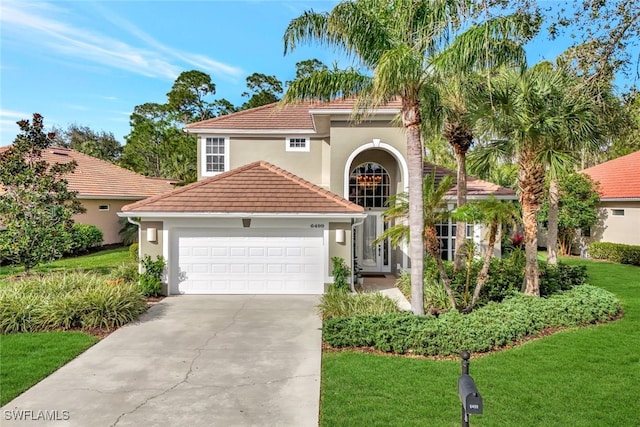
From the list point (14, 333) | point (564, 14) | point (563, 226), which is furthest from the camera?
point (563, 226)

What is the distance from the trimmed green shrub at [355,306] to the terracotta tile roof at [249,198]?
3171mm

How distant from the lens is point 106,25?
11062 millimetres

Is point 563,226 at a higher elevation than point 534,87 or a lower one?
lower

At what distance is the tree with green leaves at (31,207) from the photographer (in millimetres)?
11953

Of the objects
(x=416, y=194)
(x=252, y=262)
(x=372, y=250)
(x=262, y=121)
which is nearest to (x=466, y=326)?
(x=416, y=194)

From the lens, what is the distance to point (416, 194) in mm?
8266

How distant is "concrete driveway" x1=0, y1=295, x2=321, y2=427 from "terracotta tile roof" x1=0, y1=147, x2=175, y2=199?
14.8 metres

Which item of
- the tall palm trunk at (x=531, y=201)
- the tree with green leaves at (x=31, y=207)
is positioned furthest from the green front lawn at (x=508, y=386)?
the tree with green leaves at (x=31, y=207)

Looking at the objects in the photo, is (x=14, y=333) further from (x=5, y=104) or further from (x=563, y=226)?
(x=563, y=226)

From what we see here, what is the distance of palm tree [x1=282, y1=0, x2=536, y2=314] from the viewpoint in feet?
25.8

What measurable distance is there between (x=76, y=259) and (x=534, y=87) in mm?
19847

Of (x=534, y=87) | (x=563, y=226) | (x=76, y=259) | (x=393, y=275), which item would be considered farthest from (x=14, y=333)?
(x=563, y=226)

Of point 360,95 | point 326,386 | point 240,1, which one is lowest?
point 326,386

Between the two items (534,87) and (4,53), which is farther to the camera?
(4,53)
